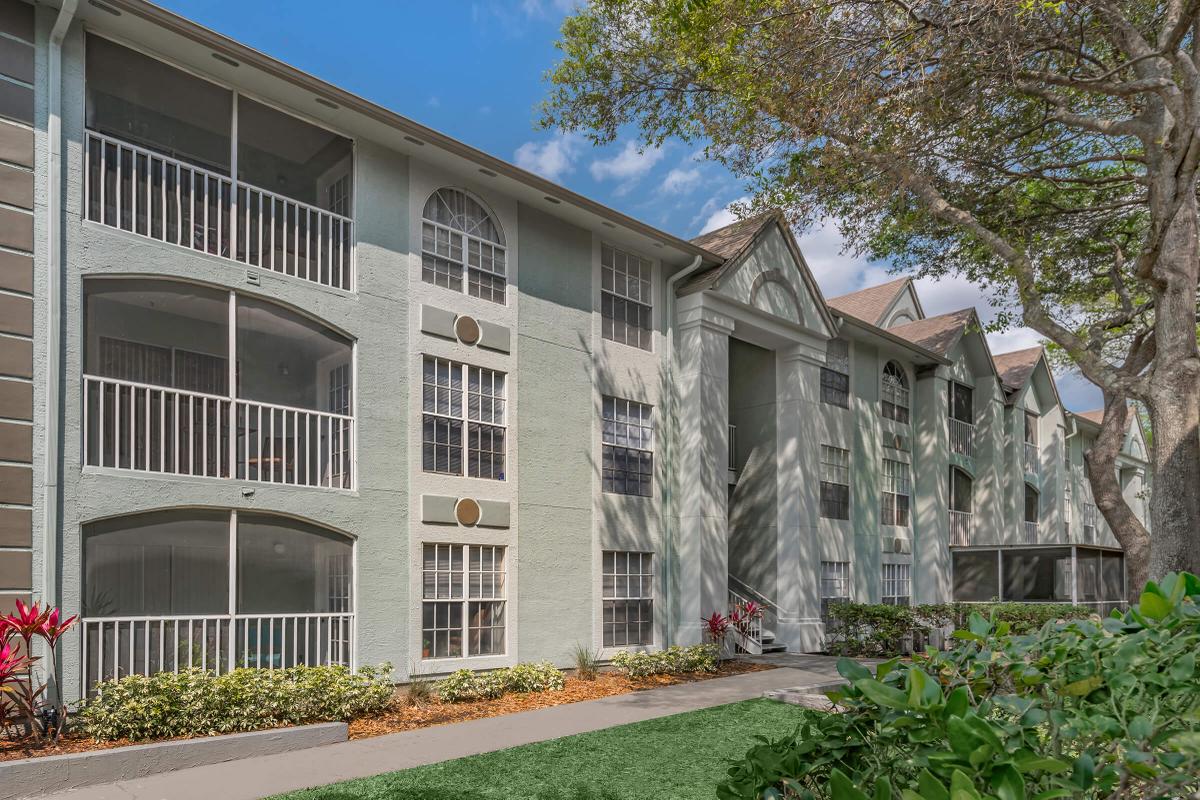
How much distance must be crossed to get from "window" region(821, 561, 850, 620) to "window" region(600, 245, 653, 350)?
8.37 meters

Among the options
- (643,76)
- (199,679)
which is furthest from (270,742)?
(643,76)

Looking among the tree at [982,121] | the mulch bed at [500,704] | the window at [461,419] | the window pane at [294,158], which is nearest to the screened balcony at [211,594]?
the mulch bed at [500,704]

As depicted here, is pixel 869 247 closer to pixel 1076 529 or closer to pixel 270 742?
pixel 270 742

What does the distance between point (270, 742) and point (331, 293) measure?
638 centimetres

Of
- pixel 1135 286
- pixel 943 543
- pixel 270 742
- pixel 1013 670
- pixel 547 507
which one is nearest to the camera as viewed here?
pixel 1013 670

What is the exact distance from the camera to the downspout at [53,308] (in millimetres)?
10055

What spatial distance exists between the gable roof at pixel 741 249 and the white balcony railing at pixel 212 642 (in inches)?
405

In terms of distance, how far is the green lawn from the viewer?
8.29m

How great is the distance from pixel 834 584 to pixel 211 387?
15.8 meters

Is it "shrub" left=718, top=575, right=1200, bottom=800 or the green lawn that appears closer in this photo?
"shrub" left=718, top=575, right=1200, bottom=800

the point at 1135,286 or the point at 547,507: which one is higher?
the point at 1135,286

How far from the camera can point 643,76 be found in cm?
1689

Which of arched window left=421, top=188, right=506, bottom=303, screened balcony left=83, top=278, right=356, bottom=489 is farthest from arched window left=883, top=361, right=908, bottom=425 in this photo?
screened balcony left=83, top=278, right=356, bottom=489

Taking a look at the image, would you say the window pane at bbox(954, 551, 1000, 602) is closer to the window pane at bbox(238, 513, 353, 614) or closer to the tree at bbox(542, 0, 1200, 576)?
the tree at bbox(542, 0, 1200, 576)
